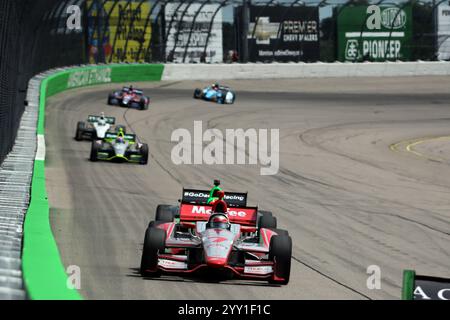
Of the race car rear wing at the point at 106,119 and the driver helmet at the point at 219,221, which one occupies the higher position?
the driver helmet at the point at 219,221

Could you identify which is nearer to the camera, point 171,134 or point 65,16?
point 171,134

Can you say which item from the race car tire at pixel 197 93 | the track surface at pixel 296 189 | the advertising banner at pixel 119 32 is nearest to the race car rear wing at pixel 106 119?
the track surface at pixel 296 189

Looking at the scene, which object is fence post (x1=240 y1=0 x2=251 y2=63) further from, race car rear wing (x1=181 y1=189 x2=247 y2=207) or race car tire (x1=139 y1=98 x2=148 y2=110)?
race car rear wing (x1=181 y1=189 x2=247 y2=207)

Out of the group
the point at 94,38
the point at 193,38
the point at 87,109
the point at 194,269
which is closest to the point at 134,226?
the point at 194,269

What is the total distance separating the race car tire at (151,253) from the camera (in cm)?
1155

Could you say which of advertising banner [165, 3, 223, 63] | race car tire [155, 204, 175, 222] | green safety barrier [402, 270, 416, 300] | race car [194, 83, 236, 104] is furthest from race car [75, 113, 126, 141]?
advertising banner [165, 3, 223, 63]

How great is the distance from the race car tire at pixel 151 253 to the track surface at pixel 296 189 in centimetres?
19

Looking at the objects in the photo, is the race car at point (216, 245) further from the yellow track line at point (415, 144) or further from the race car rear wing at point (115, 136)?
the yellow track line at point (415, 144)

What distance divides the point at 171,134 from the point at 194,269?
2242cm

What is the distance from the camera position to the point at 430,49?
61.0 metres

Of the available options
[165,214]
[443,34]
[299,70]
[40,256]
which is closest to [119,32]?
[299,70]
